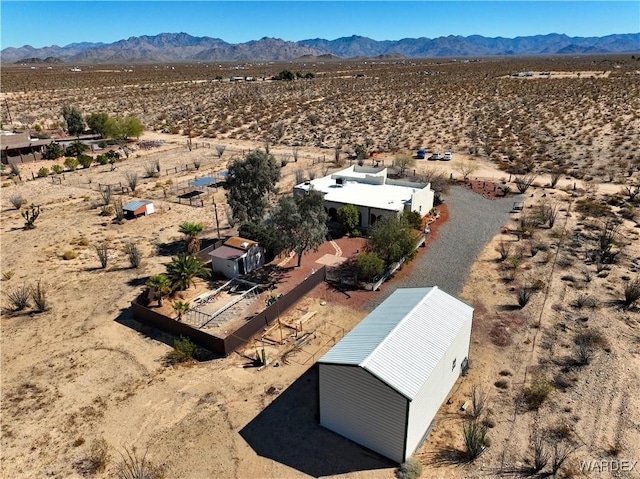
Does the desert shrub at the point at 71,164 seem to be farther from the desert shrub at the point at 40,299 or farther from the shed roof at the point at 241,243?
the shed roof at the point at 241,243

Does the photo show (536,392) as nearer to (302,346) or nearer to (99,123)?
(302,346)

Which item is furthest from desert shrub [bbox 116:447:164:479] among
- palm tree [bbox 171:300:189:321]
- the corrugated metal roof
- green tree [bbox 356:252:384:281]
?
green tree [bbox 356:252:384:281]

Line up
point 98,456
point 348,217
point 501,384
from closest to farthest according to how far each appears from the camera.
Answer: point 98,456
point 501,384
point 348,217


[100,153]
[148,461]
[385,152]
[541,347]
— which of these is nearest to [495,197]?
[385,152]

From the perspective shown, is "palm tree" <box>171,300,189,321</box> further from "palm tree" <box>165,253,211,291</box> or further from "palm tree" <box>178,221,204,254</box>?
"palm tree" <box>178,221,204,254</box>

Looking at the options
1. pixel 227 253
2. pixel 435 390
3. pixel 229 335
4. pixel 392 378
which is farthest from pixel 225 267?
pixel 392 378

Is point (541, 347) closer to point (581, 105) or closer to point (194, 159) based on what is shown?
point (194, 159)

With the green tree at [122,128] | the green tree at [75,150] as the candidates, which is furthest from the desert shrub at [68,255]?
the green tree at [122,128]
